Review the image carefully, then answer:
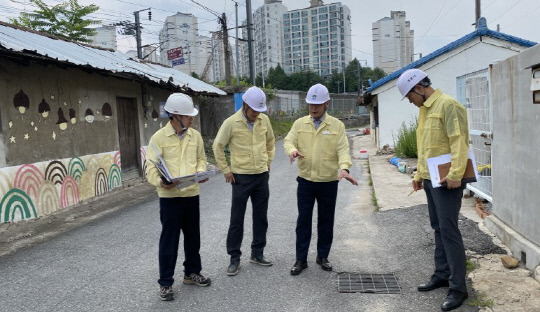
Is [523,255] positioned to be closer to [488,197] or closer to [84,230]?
[488,197]

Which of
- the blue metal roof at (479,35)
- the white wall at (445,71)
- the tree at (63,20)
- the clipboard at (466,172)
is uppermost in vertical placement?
the tree at (63,20)

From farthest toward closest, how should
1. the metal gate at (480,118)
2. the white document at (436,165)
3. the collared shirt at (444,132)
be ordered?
1. the metal gate at (480,118)
2. the white document at (436,165)
3. the collared shirt at (444,132)

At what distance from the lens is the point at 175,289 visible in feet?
12.9

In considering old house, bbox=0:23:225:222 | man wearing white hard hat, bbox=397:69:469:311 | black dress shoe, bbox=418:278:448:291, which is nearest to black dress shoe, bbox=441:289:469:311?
man wearing white hard hat, bbox=397:69:469:311

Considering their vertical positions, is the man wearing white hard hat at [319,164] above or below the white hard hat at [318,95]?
below

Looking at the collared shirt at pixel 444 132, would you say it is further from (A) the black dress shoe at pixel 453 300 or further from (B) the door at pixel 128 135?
(B) the door at pixel 128 135

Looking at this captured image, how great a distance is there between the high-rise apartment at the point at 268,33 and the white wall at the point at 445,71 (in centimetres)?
2395

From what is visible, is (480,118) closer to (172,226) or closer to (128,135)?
(172,226)

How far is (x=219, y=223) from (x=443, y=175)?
3893 mm

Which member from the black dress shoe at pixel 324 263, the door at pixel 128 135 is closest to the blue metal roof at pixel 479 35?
the door at pixel 128 135

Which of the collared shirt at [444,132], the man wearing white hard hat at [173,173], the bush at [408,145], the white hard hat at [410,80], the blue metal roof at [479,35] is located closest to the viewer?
the collared shirt at [444,132]

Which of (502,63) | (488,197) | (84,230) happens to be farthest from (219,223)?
(502,63)

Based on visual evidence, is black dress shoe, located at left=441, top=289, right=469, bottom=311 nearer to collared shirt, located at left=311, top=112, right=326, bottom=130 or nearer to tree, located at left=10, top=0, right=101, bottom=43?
collared shirt, located at left=311, top=112, right=326, bottom=130

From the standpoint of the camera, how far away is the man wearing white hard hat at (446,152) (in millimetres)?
3197
